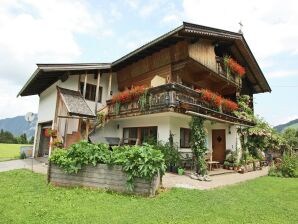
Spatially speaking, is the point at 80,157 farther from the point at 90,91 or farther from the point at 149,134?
the point at 90,91

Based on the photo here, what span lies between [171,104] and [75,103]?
551 centimetres

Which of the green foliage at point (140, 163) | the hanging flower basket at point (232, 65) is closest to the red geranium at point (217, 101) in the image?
the hanging flower basket at point (232, 65)

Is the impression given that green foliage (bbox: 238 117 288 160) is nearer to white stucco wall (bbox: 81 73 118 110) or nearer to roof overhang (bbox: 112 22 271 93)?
roof overhang (bbox: 112 22 271 93)

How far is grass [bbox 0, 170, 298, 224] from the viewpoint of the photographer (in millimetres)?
5207

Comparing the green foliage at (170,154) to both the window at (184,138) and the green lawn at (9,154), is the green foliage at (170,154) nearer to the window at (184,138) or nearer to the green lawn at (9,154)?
the window at (184,138)

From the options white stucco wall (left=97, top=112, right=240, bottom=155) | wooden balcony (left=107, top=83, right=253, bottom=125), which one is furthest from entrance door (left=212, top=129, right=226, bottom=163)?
wooden balcony (left=107, top=83, right=253, bottom=125)

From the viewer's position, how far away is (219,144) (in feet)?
54.2

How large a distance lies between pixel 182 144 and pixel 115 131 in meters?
4.92

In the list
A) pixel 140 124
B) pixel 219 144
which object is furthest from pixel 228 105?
pixel 140 124

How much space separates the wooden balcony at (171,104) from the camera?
37.4 feet

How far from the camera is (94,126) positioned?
1452 centimetres

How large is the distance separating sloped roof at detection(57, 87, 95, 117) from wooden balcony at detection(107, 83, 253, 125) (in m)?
2.08

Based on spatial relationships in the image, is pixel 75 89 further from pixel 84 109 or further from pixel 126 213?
pixel 126 213

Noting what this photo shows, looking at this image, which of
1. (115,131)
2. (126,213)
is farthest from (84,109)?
(126,213)
